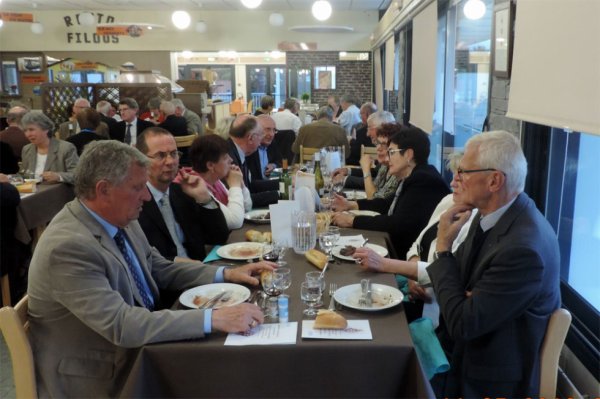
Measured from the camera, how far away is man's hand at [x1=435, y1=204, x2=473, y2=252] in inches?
75.5

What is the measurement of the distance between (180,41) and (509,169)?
36.9 ft

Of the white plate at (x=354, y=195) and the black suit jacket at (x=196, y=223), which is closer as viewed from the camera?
the black suit jacket at (x=196, y=223)

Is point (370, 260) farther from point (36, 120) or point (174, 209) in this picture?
point (36, 120)

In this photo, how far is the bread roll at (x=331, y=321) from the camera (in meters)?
1.60

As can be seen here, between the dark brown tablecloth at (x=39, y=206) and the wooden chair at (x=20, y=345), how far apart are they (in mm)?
2398

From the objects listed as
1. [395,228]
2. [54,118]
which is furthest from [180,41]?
[395,228]

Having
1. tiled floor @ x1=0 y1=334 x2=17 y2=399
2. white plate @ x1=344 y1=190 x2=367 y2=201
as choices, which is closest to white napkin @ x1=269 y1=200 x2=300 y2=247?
white plate @ x1=344 y1=190 x2=367 y2=201

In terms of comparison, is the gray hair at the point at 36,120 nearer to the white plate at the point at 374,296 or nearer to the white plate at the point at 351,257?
the white plate at the point at 351,257

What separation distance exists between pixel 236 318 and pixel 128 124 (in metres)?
6.13

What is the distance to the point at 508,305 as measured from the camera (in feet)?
5.03

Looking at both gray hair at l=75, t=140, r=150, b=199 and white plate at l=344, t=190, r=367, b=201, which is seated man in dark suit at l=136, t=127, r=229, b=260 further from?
white plate at l=344, t=190, r=367, b=201

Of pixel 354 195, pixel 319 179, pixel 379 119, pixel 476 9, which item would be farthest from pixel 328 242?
pixel 379 119

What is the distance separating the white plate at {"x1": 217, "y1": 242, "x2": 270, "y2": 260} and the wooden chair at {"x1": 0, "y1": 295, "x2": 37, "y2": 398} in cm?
92

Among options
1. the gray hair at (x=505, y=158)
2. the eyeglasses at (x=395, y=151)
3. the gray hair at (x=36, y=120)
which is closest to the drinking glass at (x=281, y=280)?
the gray hair at (x=505, y=158)
